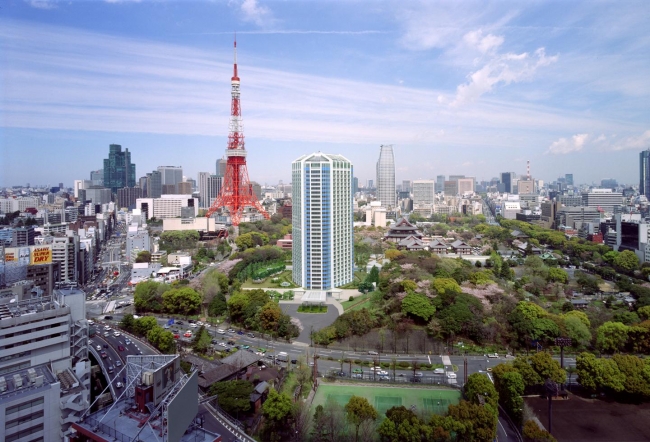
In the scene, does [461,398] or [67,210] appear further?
[67,210]

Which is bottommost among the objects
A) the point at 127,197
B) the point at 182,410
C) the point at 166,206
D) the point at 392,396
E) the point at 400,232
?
the point at 392,396

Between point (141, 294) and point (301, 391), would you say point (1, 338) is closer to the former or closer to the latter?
point (301, 391)

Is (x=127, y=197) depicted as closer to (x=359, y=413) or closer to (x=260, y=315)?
(x=260, y=315)

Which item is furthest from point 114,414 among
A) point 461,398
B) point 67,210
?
point 67,210

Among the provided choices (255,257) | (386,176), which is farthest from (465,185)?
(255,257)

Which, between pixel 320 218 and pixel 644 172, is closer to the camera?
pixel 320 218

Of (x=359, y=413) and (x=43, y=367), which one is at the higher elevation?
(x=43, y=367)

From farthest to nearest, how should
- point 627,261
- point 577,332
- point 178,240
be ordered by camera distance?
point 178,240, point 627,261, point 577,332
